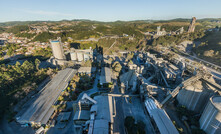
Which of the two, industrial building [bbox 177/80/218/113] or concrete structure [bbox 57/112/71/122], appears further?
concrete structure [bbox 57/112/71/122]

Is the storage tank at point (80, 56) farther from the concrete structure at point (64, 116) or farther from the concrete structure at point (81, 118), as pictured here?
the concrete structure at point (81, 118)

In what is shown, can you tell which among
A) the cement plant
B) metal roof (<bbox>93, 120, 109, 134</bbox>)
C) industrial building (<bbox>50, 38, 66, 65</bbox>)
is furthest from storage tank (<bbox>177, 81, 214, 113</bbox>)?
industrial building (<bbox>50, 38, 66, 65</bbox>)

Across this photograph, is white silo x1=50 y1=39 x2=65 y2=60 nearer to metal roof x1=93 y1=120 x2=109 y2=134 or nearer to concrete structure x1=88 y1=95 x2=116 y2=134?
concrete structure x1=88 y1=95 x2=116 y2=134

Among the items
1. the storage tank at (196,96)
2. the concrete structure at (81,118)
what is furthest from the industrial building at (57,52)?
the storage tank at (196,96)

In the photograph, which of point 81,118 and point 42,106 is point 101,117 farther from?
point 42,106

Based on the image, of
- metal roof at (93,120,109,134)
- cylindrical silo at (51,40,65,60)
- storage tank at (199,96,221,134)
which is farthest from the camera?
cylindrical silo at (51,40,65,60)

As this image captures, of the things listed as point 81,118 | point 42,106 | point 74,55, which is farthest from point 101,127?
point 74,55
